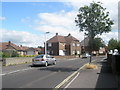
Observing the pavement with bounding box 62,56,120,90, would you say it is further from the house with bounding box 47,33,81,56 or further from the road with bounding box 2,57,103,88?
the house with bounding box 47,33,81,56

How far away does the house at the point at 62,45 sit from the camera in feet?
255

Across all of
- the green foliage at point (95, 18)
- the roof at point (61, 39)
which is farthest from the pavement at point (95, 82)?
the roof at point (61, 39)

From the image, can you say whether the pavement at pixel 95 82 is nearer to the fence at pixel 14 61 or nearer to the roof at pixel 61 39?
the fence at pixel 14 61

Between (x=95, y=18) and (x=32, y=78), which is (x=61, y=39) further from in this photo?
(x=32, y=78)

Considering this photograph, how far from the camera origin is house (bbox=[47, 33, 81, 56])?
3056 inches

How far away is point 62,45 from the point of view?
7969 cm

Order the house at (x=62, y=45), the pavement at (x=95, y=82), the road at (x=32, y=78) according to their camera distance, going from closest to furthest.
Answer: the pavement at (x=95, y=82) < the road at (x=32, y=78) < the house at (x=62, y=45)

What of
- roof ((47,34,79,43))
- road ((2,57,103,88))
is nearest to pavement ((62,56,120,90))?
road ((2,57,103,88))

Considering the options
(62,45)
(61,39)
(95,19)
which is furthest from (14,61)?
(61,39)

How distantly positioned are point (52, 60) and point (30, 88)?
18.0 metres

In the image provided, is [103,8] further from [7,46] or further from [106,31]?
[7,46]

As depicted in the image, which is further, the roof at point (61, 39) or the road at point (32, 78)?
the roof at point (61, 39)

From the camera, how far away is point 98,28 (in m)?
20.9

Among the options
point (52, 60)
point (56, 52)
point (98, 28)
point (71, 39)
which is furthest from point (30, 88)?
point (71, 39)
